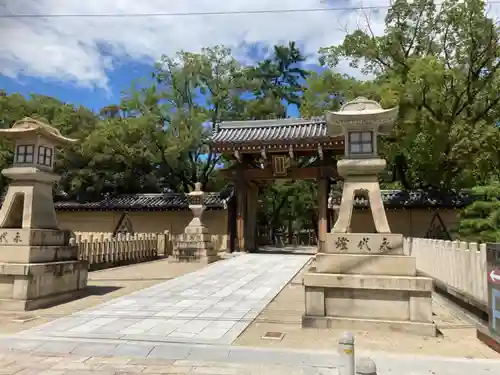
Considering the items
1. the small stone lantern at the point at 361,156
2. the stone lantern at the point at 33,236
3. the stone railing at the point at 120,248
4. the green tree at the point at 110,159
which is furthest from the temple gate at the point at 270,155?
the stone lantern at the point at 33,236

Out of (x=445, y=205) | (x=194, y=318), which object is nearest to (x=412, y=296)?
(x=194, y=318)

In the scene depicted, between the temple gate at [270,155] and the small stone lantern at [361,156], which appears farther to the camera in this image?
the temple gate at [270,155]

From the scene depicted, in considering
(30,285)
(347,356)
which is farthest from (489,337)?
(30,285)

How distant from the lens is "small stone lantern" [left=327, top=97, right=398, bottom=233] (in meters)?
7.44

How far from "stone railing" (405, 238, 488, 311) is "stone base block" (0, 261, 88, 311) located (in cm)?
859

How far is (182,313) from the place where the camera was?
795cm

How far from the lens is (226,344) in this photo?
5879 millimetres

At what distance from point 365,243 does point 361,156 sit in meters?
1.73

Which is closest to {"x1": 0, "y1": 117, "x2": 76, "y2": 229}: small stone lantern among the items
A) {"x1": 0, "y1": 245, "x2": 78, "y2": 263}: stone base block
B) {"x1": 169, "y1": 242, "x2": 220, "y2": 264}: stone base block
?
{"x1": 0, "y1": 245, "x2": 78, "y2": 263}: stone base block

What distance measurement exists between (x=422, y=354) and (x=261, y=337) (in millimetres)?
2396

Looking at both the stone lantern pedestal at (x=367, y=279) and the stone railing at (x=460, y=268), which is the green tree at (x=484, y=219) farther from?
the stone lantern pedestal at (x=367, y=279)

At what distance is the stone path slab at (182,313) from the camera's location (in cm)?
636

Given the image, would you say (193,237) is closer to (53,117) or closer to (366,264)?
(366,264)

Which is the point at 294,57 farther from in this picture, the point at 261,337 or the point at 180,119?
the point at 261,337
